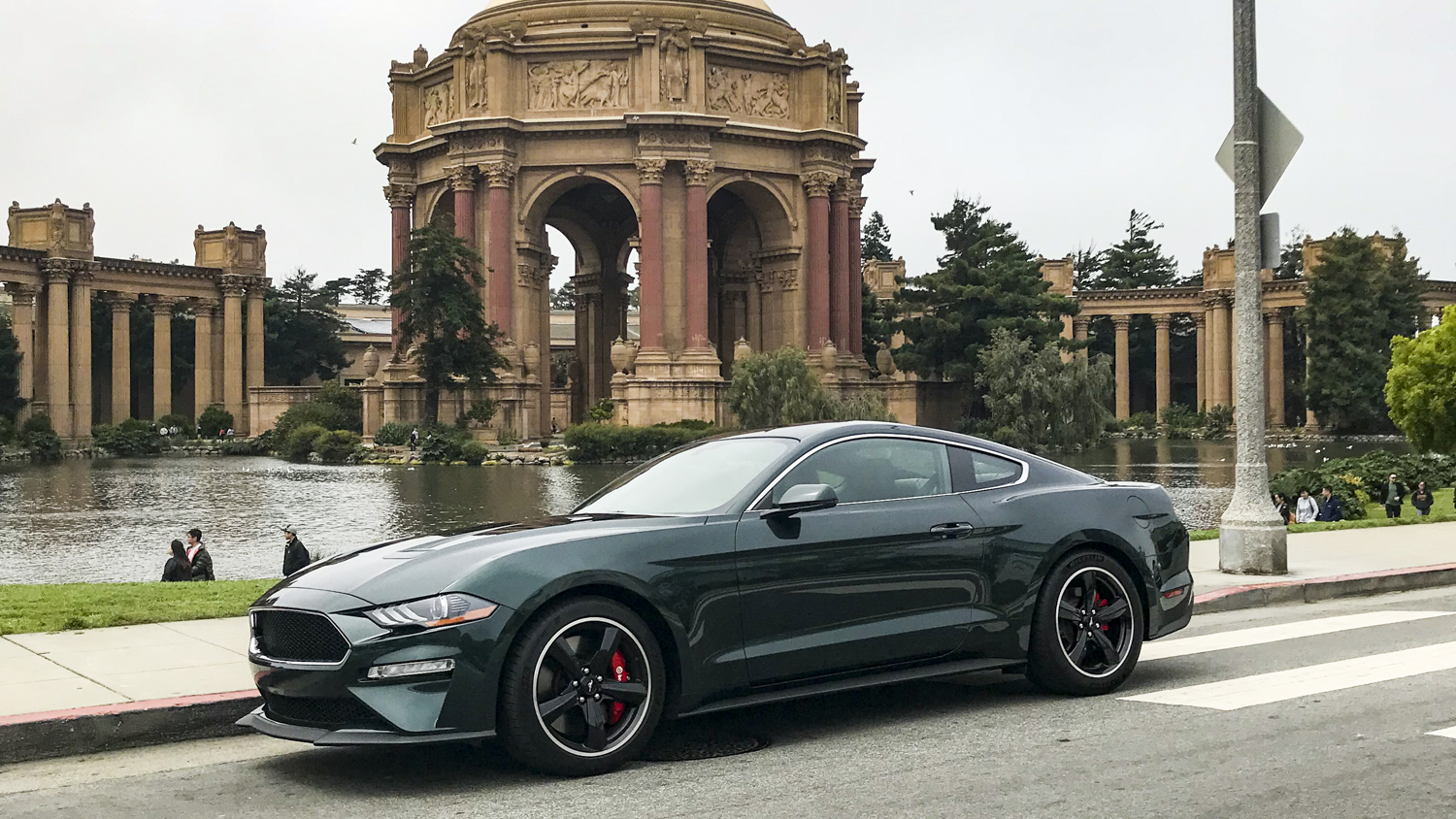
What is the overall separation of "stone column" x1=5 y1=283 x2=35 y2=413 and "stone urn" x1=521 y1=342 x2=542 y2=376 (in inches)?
1123

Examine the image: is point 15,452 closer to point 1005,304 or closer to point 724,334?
point 724,334

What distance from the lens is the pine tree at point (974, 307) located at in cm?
7044

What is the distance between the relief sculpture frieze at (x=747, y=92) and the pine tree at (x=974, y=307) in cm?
1072

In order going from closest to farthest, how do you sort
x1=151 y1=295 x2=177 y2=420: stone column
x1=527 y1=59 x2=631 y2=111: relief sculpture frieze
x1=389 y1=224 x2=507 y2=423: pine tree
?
x1=389 y1=224 x2=507 y2=423: pine tree
x1=527 y1=59 x2=631 y2=111: relief sculpture frieze
x1=151 y1=295 x2=177 y2=420: stone column

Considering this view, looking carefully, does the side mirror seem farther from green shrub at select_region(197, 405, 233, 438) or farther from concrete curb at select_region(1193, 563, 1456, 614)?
green shrub at select_region(197, 405, 233, 438)

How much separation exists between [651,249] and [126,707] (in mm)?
59188

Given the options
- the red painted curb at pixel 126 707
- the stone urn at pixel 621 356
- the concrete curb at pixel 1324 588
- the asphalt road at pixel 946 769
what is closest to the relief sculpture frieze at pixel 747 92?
the stone urn at pixel 621 356

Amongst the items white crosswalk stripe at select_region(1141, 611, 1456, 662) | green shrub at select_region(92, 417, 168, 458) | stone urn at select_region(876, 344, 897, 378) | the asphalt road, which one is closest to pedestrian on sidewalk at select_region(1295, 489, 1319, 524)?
white crosswalk stripe at select_region(1141, 611, 1456, 662)

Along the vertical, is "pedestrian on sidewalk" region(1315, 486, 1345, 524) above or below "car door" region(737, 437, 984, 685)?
below

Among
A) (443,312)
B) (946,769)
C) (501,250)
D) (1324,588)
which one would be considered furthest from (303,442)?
(946,769)

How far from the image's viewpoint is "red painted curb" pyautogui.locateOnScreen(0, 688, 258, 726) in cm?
736

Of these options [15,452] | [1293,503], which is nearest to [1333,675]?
[1293,503]

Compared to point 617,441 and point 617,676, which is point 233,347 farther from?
point 617,676

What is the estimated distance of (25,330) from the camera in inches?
3263
